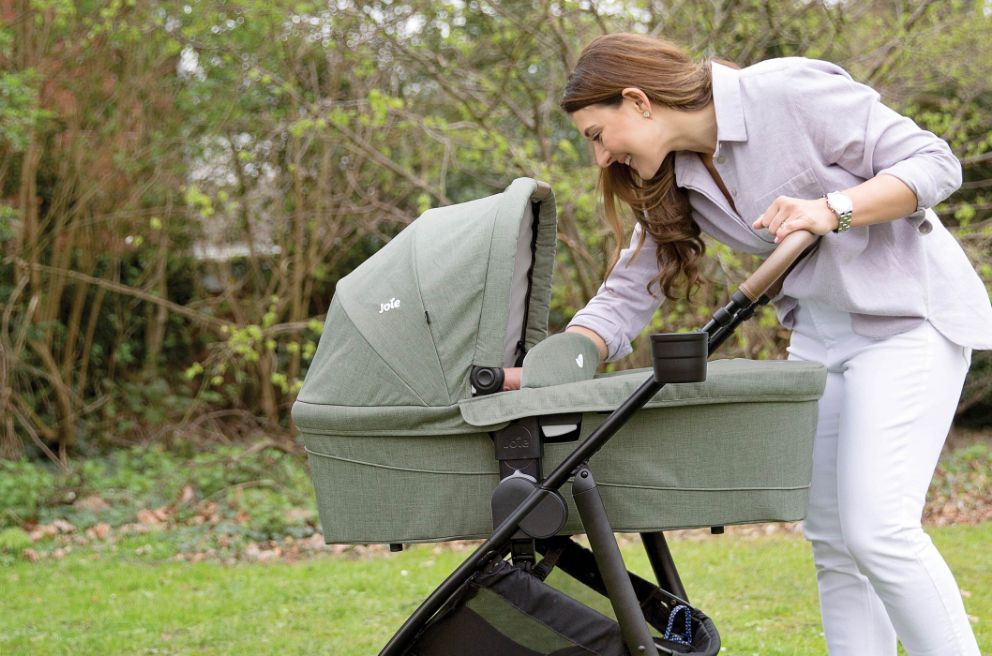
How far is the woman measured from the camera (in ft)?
6.68

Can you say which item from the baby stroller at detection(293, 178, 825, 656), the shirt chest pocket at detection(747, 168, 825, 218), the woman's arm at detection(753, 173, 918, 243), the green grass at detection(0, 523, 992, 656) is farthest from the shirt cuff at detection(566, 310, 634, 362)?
the green grass at detection(0, 523, 992, 656)

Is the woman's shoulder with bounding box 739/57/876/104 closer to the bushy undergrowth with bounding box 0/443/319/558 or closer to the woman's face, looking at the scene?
the woman's face

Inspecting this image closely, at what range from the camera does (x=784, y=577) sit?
4609 millimetres

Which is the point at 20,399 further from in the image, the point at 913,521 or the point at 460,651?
the point at 913,521

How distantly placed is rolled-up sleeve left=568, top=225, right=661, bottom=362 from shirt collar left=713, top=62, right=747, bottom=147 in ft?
1.34

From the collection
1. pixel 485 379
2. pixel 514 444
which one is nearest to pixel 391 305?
pixel 485 379

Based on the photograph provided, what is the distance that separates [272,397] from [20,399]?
180 cm

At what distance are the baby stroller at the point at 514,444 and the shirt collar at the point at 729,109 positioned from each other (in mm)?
321

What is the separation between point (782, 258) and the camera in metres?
1.96

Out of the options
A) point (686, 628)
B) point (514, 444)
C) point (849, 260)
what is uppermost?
point (849, 260)

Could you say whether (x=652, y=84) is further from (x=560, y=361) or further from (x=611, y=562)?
(x=611, y=562)

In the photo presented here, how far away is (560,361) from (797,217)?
0.57m

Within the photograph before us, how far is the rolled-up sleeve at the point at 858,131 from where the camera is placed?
6.78ft

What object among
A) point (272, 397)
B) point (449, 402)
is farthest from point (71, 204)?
point (449, 402)
